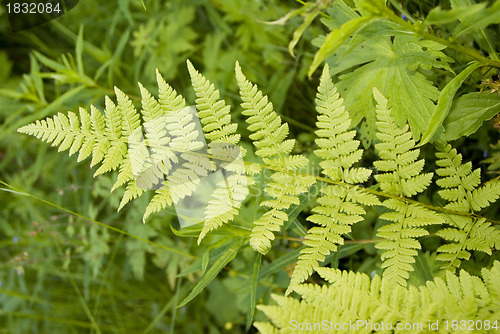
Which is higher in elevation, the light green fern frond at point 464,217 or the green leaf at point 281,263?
the light green fern frond at point 464,217

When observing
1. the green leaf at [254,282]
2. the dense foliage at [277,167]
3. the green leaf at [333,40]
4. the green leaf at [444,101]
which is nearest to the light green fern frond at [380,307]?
the dense foliage at [277,167]

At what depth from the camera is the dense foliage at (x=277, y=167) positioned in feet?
3.66

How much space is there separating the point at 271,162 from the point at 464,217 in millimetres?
631

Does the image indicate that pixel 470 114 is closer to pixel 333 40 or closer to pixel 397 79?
pixel 397 79

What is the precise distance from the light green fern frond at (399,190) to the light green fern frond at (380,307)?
8 centimetres

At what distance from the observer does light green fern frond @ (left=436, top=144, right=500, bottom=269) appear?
1226 mm

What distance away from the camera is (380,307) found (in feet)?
3.41

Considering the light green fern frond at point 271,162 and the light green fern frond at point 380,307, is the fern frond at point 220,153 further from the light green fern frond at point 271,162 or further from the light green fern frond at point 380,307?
the light green fern frond at point 380,307

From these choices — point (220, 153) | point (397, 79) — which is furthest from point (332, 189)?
point (397, 79)

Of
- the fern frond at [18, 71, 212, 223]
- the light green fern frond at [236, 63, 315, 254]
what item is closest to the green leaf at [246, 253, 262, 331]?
the light green fern frond at [236, 63, 315, 254]

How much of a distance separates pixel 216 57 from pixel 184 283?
4.40 feet

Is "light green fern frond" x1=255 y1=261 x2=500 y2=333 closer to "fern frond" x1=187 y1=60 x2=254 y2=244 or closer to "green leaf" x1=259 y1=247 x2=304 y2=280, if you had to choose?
"fern frond" x1=187 y1=60 x2=254 y2=244

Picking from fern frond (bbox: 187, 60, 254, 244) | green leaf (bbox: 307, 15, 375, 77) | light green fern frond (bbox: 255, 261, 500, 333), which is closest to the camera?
green leaf (bbox: 307, 15, 375, 77)

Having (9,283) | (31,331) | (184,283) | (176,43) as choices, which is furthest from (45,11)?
(31,331)
